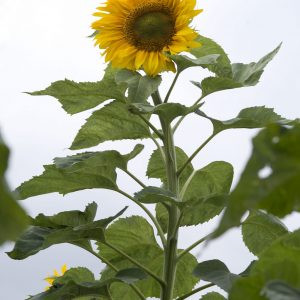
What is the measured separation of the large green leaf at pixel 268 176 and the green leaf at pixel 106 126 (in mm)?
1157

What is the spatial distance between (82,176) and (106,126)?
0.12 m

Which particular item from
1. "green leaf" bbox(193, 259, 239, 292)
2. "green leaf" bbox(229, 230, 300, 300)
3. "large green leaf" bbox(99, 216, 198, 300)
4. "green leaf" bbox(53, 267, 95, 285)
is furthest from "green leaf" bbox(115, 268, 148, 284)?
"green leaf" bbox(229, 230, 300, 300)

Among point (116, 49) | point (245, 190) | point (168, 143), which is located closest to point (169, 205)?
point (168, 143)

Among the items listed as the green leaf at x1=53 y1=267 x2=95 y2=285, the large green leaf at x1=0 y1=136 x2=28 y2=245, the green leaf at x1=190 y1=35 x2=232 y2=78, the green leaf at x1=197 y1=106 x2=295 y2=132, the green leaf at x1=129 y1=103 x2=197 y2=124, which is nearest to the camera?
the large green leaf at x1=0 y1=136 x2=28 y2=245

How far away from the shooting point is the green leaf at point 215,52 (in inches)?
55.7

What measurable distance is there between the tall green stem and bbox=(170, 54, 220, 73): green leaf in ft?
0.33

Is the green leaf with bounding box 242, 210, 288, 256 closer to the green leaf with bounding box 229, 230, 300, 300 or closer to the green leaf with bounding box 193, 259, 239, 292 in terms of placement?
the green leaf with bounding box 193, 259, 239, 292

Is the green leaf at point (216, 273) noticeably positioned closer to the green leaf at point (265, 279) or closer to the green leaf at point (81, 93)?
the green leaf at point (81, 93)

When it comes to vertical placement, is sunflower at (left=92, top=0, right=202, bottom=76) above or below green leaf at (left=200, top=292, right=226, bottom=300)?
above

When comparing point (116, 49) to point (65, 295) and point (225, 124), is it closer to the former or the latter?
point (225, 124)

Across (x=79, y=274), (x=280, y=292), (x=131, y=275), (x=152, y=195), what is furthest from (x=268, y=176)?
(x=79, y=274)

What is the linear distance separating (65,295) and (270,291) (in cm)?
109

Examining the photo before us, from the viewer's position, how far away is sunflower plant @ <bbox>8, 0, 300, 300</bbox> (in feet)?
4.05

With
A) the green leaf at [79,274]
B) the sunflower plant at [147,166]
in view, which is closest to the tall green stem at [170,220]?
the sunflower plant at [147,166]
